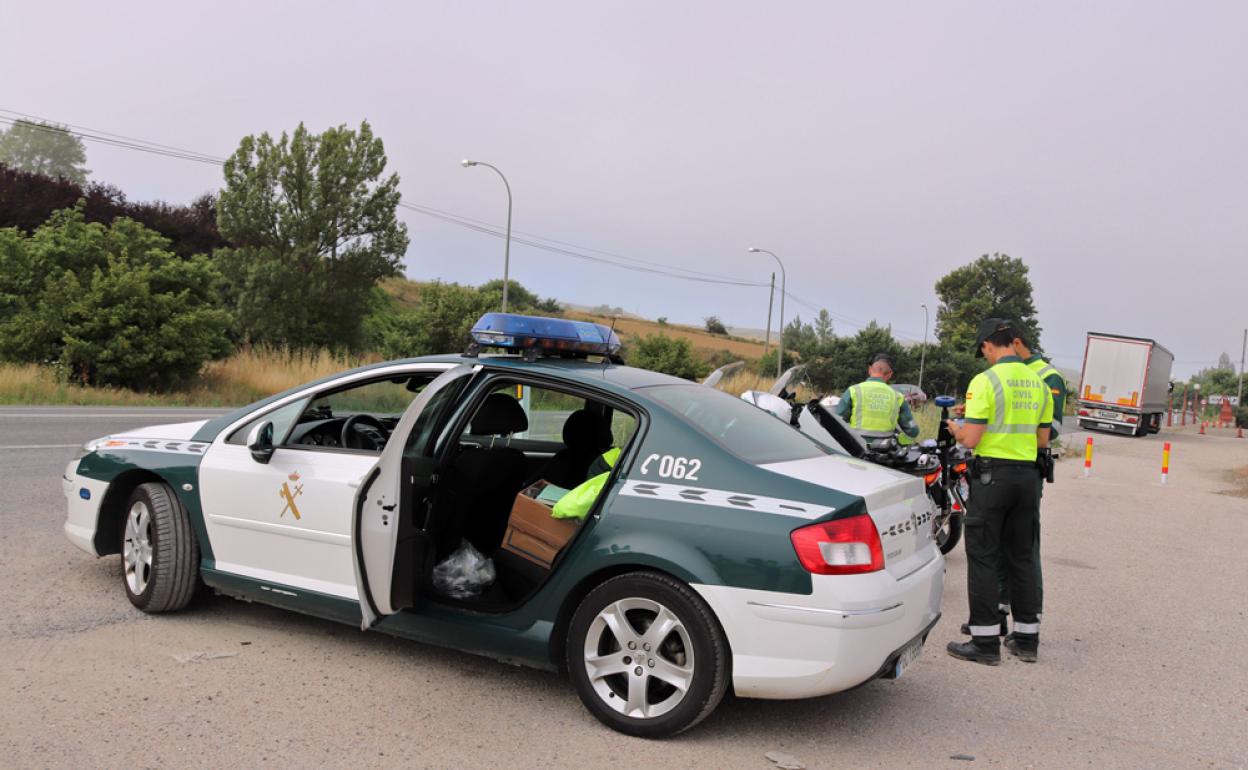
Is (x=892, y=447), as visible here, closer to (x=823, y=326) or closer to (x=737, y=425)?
(x=737, y=425)

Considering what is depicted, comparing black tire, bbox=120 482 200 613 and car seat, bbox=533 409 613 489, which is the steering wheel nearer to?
black tire, bbox=120 482 200 613

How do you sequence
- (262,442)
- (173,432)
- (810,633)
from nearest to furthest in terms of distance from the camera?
(810,633) → (262,442) → (173,432)

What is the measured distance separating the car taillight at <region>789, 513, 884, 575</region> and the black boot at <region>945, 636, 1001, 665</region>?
194cm

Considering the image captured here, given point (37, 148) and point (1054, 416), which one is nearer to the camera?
point (1054, 416)

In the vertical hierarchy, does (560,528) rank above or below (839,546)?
below

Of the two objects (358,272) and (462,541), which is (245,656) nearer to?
(462,541)

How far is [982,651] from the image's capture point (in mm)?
5055

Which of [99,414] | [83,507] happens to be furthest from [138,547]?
[99,414]

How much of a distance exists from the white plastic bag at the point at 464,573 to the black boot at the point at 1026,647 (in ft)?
9.87

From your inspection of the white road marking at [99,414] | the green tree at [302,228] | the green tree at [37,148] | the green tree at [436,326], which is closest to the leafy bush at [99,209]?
the green tree at [302,228]

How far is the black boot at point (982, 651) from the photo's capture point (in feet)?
16.5

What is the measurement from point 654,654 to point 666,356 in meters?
33.4

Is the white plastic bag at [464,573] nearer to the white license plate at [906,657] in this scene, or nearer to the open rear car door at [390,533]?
the open rear car door at [390,533]

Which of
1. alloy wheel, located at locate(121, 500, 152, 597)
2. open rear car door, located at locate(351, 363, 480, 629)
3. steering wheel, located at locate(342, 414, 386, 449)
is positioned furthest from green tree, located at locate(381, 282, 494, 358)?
open rear car door, located at locate(351, 363, 480, 629)
